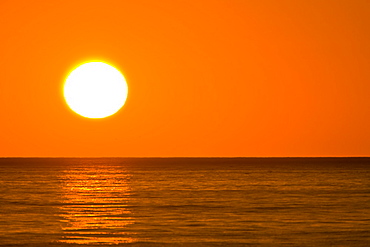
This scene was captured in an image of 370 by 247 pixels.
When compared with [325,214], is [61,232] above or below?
below

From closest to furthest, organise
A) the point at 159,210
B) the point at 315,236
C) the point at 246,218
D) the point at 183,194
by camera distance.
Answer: the point at 315,236, the point at 246,218, the point at 159,210, the point at 183,194

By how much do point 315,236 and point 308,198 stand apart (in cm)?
2032

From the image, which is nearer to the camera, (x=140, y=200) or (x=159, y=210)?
(x=159, y=210)

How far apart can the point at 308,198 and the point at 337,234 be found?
1944 cm

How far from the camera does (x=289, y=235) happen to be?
100 ft

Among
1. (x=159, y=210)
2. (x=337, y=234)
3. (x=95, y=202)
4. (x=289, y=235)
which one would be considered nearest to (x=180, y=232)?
(x=289, y=235)

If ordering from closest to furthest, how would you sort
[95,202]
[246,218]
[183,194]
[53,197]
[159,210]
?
[246,218], [159,210], [95,202], [53,197], [183,194]

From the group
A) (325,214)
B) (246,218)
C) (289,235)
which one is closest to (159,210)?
(246,218)

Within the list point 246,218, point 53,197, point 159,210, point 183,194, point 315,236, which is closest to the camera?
point 315,236

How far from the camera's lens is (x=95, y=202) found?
47.4 meters

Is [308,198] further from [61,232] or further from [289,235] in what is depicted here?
[61,232]

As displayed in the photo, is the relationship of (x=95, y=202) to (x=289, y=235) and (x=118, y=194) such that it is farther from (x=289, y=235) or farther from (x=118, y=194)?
(x=289, y=235)

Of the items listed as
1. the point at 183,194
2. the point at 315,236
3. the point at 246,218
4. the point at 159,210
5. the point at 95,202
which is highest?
the point at 183,194

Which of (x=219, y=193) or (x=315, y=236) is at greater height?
(x=219, y=193)
